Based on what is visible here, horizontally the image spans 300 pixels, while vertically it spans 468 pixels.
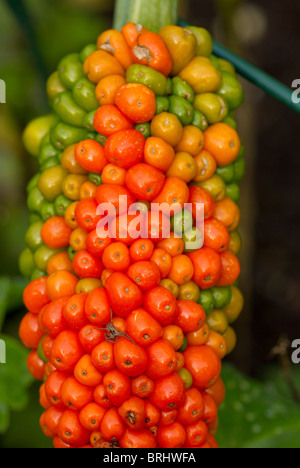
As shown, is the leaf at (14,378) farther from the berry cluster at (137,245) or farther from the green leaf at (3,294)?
the berry cluster at (137,245)

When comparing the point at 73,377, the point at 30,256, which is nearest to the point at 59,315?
the point at 73,377

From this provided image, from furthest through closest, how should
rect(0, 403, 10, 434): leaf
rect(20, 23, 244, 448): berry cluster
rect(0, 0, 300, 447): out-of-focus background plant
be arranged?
rect(0, 0, 300, 447): out-of-focus background plant, rect(0, 403, 10, 434): leaf, rect(20, 23, 244, 448): berry cluster

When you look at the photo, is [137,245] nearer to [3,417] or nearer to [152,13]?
[152,13]

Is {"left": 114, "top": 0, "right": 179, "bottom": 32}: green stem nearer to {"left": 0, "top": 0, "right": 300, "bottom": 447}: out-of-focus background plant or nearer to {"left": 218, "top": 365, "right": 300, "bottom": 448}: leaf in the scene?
{"left": 0, "top": 0, "right": 300, "bottom": 447}: out-of-focus background plant

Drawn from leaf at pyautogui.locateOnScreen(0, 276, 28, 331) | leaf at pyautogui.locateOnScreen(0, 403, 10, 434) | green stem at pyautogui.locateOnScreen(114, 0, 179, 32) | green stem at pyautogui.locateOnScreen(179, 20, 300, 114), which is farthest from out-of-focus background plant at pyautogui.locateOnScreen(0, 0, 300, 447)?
green stem at pyautogui.locateOnScreen(179, 20, 300, 114)
